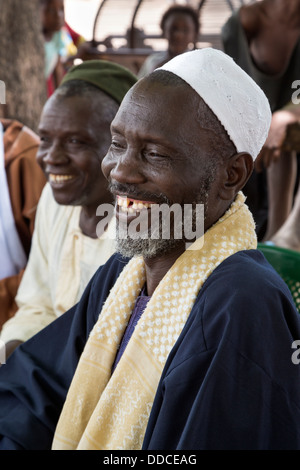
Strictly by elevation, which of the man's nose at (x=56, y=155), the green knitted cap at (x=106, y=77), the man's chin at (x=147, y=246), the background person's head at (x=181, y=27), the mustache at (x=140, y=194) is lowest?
the man's chin at (x=147, y=246)

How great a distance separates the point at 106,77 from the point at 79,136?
28cm

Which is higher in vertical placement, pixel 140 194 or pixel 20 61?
pixel 20 61

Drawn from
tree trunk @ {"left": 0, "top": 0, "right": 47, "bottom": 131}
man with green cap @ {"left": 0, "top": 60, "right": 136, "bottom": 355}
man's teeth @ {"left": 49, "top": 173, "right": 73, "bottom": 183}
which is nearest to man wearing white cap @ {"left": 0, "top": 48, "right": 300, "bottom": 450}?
man with green cap @ {"left": 0, "top": 60, "right": 136, "bottom": 355}

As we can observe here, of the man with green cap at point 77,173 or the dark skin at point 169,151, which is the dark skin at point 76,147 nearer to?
the man with green cap at point 77,173

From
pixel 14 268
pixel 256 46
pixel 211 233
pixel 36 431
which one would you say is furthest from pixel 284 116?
pixel 36 431

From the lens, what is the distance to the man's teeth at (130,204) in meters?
1.47

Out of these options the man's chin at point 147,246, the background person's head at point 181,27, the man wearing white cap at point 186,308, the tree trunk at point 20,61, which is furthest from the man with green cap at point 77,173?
the background person's head at point 181,27

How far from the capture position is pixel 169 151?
1.42 metres

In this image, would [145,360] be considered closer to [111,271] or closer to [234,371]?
[234,371]

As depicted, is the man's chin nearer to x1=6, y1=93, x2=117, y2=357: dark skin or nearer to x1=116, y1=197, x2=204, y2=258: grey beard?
x1=116, y1=197, x2=204, y2=258: grey beard

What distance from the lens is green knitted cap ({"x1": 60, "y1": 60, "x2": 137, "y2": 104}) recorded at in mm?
2412

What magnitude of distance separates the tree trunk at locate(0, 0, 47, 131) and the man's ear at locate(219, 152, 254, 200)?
2947 millimetres

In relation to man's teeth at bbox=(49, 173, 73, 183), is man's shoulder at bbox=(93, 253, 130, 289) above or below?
below

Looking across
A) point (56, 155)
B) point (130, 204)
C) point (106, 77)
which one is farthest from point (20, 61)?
point (130, 204)
